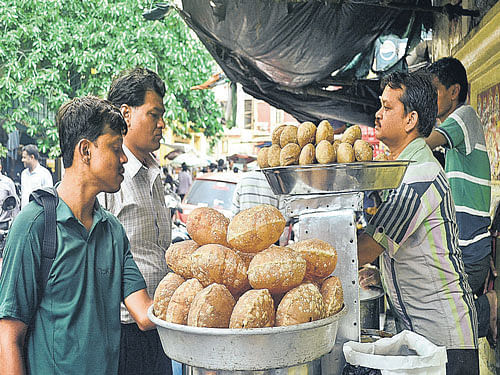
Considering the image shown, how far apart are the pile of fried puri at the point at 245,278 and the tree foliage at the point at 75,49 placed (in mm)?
11846

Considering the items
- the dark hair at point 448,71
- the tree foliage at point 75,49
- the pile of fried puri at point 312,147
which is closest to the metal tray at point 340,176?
the pile of fried puri at point 312,147

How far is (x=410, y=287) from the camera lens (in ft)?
7.67

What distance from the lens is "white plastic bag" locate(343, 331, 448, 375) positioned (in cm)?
160

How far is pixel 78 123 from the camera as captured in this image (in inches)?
77.0

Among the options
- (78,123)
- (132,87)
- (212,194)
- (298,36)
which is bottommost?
(212,194)

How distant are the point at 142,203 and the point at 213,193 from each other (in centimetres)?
616

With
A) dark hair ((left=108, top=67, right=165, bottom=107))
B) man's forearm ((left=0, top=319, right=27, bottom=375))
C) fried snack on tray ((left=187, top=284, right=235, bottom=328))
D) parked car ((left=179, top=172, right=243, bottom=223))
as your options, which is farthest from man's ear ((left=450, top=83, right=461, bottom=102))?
parked car ((left=179, top=172, right=243, bottom=223))

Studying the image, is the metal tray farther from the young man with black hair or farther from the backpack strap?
the young man with black hair

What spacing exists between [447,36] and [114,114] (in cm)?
422

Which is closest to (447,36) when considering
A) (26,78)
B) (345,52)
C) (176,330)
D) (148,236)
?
(345,52)

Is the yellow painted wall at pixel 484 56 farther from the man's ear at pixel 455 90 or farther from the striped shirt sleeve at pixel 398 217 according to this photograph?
the striped shirt sleeve at pixel 398 217

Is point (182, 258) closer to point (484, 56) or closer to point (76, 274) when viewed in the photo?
point (76, 274)

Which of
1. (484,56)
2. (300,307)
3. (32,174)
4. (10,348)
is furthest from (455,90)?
(32,174)

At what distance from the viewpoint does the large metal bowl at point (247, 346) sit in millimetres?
1358
